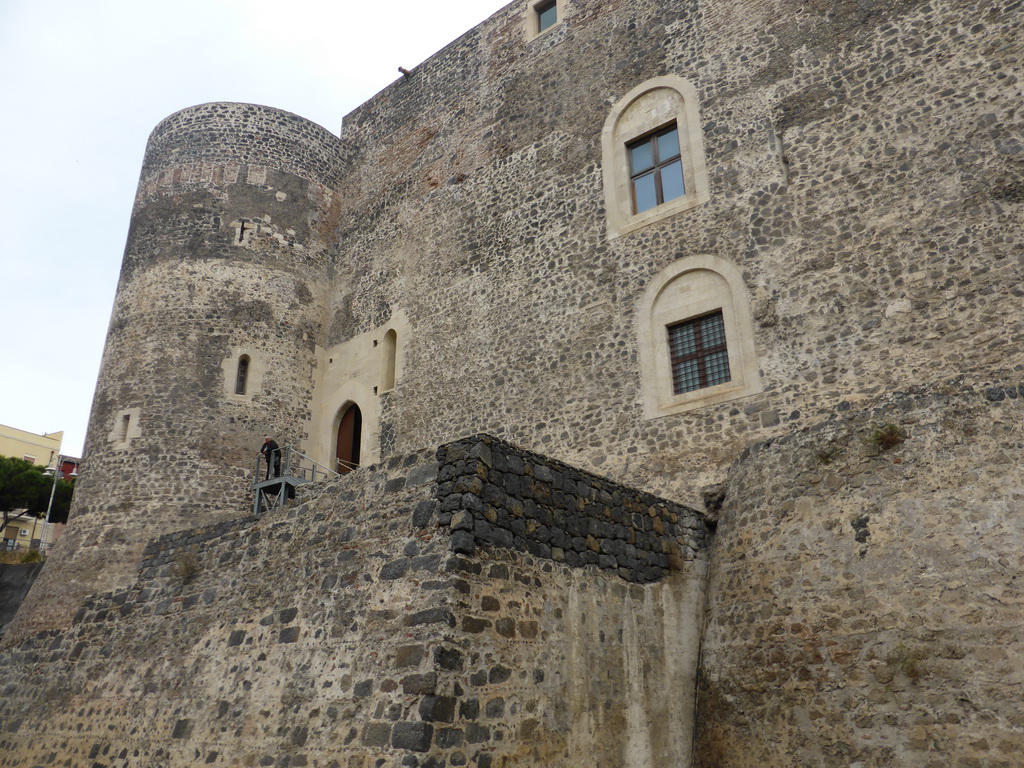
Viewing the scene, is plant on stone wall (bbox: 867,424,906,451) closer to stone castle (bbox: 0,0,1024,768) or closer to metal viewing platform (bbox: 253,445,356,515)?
stone castle (bbox: 0,0,1024,768)

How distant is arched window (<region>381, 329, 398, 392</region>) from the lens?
52.5ft

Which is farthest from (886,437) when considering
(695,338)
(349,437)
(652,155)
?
(349,437)

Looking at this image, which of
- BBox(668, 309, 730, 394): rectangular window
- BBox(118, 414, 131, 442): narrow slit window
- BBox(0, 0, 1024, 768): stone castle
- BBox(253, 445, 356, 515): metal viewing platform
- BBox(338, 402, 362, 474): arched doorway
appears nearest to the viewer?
BBox(0, 0, 1024, 768): stone castle

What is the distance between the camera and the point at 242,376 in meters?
16.2

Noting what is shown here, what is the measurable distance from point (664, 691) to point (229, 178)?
14377 millimetres

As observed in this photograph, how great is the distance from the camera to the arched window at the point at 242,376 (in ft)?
52.7

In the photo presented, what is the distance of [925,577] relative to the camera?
686 cm

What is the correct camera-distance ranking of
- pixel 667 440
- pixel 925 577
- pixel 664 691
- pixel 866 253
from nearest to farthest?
pixel 925 577
pixel 664 691
pixel 866 253
pixel 667 440

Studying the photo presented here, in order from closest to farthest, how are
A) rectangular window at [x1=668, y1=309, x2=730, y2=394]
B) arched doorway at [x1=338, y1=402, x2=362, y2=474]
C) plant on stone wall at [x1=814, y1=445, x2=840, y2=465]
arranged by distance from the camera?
1. plant on stone wall at [x1=814, y1=445, x2=840, y2=465]
2. rectangular window at [x1=668, y1=309, x2=730, y2=394]
3. arched doorway at [x1=338, y1=402, x2=362, y2=474]

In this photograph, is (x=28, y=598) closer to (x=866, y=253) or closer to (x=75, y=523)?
(x=75, y=523)

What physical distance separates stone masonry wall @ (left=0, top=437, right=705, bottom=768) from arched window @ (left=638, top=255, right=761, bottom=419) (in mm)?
2874

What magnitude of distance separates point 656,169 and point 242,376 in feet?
29.8

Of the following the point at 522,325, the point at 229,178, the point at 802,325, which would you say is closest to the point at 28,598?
the point at 229,178

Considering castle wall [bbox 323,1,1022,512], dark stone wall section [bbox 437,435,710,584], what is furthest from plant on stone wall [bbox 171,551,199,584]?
castle wall [bbox 323,1,1022,512]
